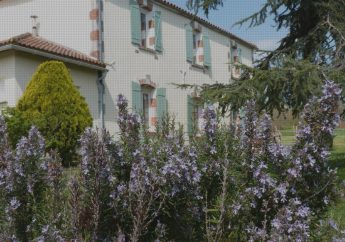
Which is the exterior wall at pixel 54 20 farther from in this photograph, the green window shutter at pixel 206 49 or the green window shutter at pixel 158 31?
the green window shutter at pixel 206 49

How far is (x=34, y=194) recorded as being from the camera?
2.16 m

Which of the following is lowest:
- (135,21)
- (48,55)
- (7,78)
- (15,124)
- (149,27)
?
(15,124)

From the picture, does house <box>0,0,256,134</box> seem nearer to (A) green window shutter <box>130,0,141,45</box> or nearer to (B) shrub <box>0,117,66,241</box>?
(A) green window shutter <box>130,0,141,45</box>

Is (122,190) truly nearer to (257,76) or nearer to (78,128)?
(257,76)

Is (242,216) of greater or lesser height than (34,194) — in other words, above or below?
below

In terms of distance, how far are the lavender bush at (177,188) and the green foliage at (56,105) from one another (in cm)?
734

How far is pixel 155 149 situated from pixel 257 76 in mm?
5831

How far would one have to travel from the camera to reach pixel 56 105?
971 centimetres

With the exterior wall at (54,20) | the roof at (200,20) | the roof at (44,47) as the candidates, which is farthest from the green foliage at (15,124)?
the roof at (200,20)

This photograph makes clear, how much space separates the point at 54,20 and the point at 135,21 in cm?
293

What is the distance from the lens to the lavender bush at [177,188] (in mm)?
1731

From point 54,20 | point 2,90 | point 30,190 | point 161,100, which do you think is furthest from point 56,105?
point 30,190

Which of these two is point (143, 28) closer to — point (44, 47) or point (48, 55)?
point (44, 47)

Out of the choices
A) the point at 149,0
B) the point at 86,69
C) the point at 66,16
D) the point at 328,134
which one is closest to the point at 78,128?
the point at 86,69
